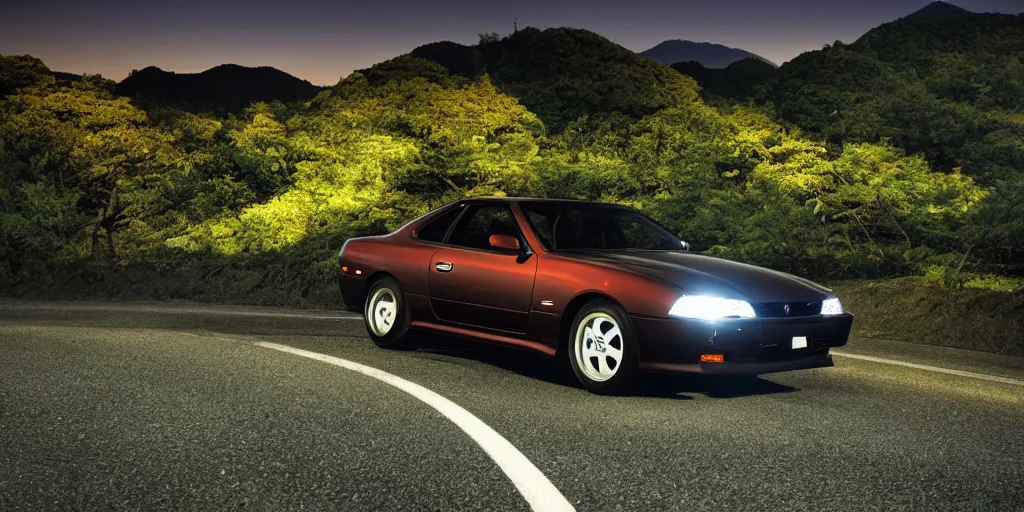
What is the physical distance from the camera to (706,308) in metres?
6.79

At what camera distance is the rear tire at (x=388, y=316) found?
920 cm

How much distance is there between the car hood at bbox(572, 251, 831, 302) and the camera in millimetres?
6914

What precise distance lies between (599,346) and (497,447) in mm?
2075

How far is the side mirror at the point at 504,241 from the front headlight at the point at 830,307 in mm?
2442

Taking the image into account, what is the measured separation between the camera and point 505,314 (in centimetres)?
802

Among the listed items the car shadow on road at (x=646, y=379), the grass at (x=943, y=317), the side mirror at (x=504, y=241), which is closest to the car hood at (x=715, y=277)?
the side mirror at (x=504, y=241)

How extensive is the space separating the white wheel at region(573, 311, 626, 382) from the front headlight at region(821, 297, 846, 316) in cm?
Result: 162

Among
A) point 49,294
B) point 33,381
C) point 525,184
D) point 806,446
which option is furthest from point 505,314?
point 49,294

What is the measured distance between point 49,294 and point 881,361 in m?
19.0

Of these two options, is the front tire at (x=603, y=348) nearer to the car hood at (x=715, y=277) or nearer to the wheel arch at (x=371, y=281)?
the car hood at (x=715, y=277)

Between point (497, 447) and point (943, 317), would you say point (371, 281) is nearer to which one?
point (497, 447)

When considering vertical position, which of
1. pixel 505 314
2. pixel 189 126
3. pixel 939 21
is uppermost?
pixel 939 21

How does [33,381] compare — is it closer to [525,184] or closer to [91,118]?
[525,184]

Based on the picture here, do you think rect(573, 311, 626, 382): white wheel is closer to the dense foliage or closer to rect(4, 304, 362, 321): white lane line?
rect(4, 304, 362, 321): white lane line
